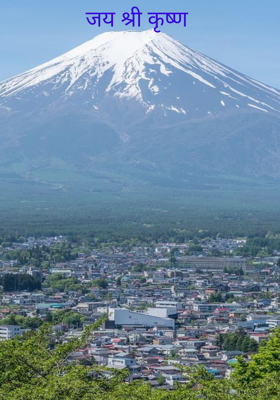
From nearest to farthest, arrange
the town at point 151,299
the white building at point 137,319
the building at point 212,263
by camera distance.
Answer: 1. the town at point 151,299
2. the white building at point 137,319
3. the building at point 212,263

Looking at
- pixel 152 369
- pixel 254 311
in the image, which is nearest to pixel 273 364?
pixel 152 369

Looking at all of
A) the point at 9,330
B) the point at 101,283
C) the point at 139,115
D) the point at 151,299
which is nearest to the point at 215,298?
the point at 151,299

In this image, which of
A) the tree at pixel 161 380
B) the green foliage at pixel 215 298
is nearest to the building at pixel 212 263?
the green foliage at pixel 215 298

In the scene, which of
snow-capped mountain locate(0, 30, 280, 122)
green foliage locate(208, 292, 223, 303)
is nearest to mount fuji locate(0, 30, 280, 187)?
snow-capped mountain locate(0, 30, 280, 122)

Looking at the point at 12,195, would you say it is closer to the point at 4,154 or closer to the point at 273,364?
the point at 4,154

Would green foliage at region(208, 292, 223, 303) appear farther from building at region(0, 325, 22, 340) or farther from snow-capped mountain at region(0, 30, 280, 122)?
snow-capped mountain at region(0, 30, 280, 122)

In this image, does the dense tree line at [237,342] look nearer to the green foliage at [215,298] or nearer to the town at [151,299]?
the town at [151,299]
